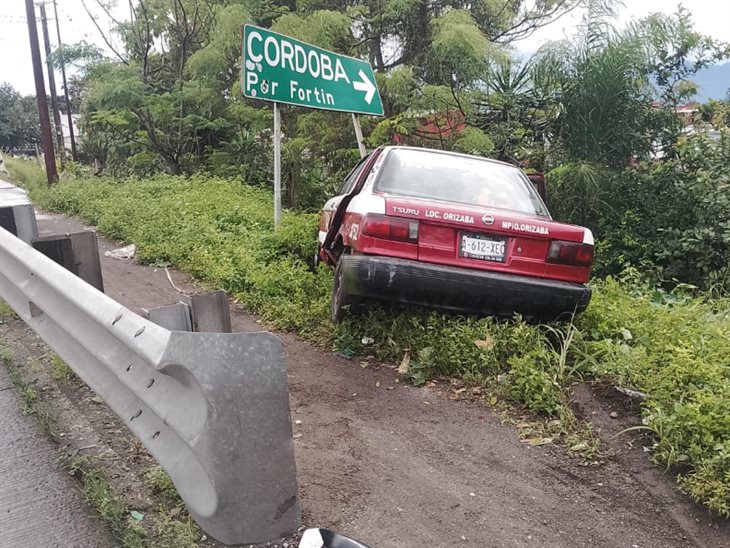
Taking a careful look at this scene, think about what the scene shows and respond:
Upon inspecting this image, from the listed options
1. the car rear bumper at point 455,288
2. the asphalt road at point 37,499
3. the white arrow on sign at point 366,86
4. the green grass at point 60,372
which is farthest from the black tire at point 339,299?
the white arrow on sign at point 366,86

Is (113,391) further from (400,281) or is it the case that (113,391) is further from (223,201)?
(223,201)

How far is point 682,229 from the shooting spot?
325 inches

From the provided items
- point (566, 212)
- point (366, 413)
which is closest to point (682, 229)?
point (566, 212)

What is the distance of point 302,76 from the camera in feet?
24.2

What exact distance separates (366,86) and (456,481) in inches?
261

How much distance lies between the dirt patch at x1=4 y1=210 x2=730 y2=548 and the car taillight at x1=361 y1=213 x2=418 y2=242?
1071 millimetres

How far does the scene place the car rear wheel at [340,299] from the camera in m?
4.36

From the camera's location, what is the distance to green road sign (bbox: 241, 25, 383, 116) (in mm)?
6781

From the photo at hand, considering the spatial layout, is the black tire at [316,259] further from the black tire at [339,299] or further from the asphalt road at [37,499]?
the asphalt road at [37,499]

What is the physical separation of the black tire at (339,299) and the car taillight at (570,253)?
4.95ft

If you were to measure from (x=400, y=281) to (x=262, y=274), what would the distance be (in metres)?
2.59

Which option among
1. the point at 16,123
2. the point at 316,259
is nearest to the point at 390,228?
the point at 316,259

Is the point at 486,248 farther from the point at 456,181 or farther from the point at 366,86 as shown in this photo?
the point at 366,86

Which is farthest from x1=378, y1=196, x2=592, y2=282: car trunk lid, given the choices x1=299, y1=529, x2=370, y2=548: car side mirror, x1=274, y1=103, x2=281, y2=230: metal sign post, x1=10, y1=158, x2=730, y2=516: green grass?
x1=274, y1=103, x2=281, y2=230: metal sign post
